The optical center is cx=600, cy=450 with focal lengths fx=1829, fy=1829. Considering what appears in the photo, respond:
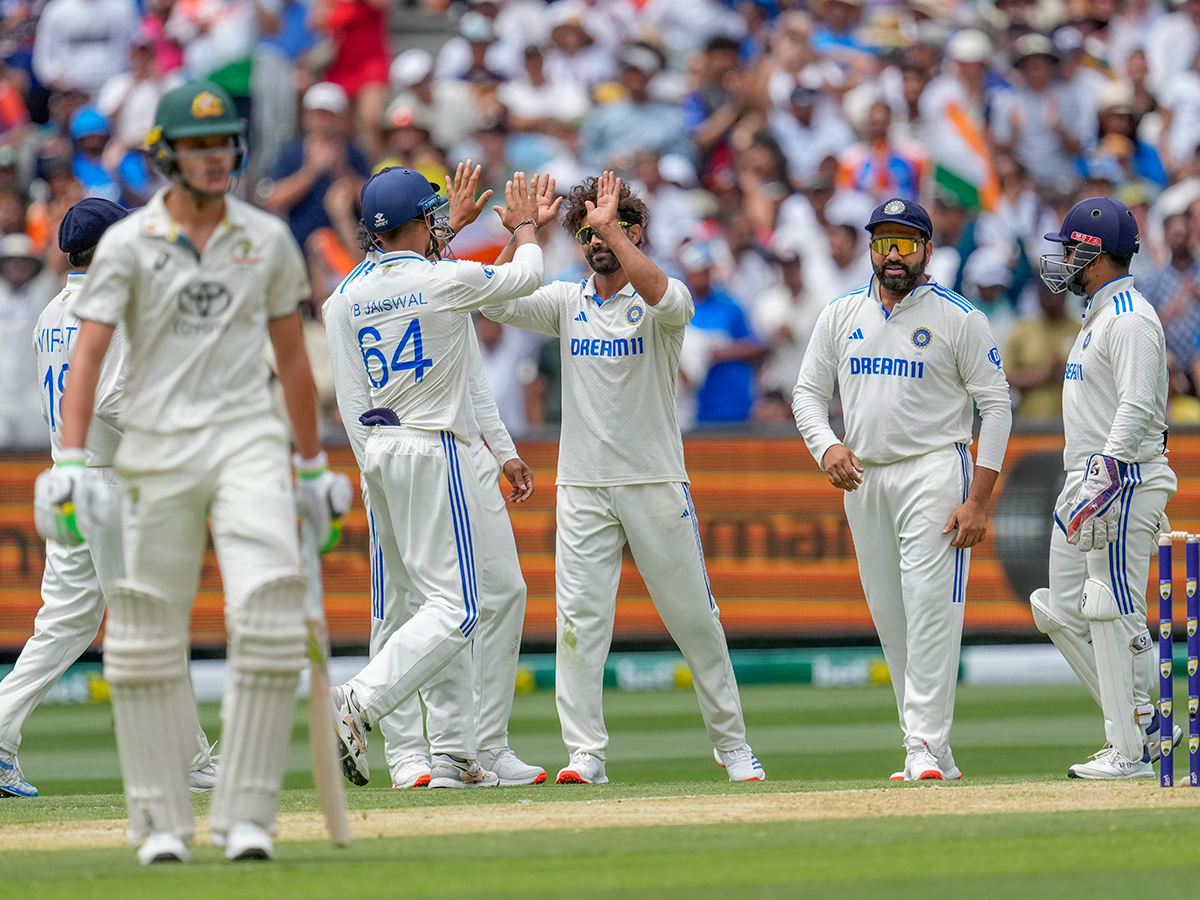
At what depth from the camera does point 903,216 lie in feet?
27.8

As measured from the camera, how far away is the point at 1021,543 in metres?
13.1

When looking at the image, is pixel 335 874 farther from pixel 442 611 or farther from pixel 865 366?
pixel 865 366

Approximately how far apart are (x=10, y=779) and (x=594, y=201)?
12.4ft

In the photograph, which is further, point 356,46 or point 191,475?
point 356,46

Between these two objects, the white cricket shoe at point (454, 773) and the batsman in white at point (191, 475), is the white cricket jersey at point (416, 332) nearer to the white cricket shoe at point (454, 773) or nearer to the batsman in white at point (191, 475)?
the white cricket shoe at point (454, 773)

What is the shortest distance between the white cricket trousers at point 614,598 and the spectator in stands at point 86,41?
11.4 m

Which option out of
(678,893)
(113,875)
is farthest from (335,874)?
(678,893)

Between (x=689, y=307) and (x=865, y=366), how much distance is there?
0.92 m

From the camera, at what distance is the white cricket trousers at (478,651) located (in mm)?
8242

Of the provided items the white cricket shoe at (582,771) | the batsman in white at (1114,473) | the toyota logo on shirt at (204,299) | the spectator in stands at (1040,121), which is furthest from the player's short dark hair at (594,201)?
the spectator in stands at (1040,121)

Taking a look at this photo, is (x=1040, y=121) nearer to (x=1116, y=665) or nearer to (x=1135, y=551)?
(x=1135, y=551)

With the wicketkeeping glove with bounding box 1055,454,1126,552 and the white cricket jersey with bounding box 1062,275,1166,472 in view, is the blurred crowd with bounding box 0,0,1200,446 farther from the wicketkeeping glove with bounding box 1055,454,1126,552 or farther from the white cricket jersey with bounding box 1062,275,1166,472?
the wicketkeeping glove with bounding box 1055,454,1126,552

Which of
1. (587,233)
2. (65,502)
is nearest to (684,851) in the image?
(65,502)

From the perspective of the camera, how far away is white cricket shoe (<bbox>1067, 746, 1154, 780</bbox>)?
8.06m
